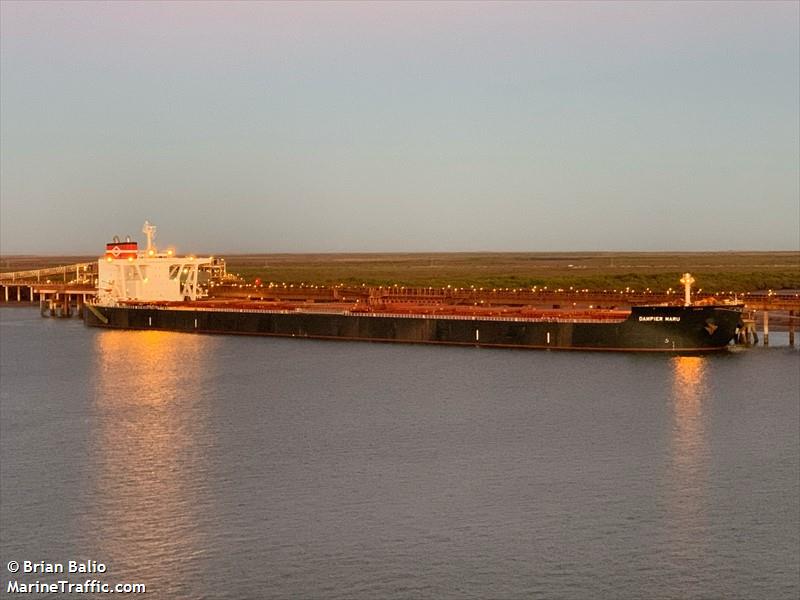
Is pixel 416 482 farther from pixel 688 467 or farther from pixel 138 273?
pixel 138 273

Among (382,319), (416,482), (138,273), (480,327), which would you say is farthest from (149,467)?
(138,273)

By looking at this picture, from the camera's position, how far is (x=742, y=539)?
22344 mm

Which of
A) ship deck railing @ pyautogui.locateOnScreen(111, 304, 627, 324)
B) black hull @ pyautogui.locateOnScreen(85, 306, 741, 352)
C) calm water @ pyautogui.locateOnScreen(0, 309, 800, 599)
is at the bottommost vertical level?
calm water @ pyautogui.locateOnScreen(0, 309, 800, 599)

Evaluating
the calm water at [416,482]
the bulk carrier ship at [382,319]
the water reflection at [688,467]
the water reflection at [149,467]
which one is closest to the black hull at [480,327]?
the bulk carrier ship at [382,319]

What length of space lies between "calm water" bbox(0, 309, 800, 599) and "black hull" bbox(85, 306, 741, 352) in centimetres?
576

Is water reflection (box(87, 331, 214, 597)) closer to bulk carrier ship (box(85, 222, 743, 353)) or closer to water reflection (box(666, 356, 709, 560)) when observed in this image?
water reflection (box(666, 356, 709, 560))

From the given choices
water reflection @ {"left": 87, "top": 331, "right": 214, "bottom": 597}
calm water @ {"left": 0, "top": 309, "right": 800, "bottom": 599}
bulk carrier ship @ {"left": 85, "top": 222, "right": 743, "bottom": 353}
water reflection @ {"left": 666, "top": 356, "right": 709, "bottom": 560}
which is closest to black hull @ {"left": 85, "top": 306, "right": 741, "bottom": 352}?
bulk carrier ship @ {"left": 85, "top": 222, "right": 743, "bottom": 353}

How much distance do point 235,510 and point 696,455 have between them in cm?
1218

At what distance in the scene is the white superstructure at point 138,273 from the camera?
74.9m

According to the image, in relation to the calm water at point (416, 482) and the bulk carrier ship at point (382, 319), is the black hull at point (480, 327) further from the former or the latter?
the calm water at point (416, 482)

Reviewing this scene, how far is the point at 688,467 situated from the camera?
1101 inches

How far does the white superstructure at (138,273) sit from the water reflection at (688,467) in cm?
4167

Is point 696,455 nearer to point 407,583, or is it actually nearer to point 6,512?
point 407,583

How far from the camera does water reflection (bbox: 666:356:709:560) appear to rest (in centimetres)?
2261
